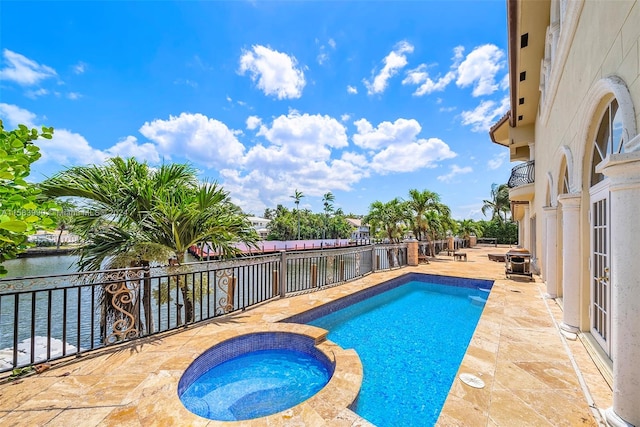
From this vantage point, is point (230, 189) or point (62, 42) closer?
point (230, 189)

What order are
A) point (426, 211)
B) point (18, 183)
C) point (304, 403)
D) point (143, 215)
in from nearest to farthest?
point (18, 183) < point (304, 403) < point (143, 215) < point (426, 211)

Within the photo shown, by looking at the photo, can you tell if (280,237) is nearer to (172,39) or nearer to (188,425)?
(172,39)

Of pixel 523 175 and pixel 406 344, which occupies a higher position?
pixel 523 175

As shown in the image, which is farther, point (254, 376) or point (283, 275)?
point (283, 275)

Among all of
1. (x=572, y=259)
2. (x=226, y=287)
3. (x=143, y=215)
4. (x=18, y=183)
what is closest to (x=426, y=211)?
(x=572, y=259)

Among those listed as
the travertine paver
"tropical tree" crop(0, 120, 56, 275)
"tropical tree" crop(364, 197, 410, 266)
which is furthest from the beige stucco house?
"tropical tree" crop(364, 197, 410, 266)

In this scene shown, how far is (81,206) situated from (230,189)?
2141mm

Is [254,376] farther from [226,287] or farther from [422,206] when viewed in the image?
[422,206]

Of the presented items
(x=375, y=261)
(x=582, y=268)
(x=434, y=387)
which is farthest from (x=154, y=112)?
(x=582, y=268)

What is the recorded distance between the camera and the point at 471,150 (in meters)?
15.4

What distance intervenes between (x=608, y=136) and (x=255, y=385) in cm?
538

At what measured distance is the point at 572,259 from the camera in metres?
3.97

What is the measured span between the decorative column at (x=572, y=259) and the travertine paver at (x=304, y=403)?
452mm

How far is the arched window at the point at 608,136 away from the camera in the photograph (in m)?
2.80
